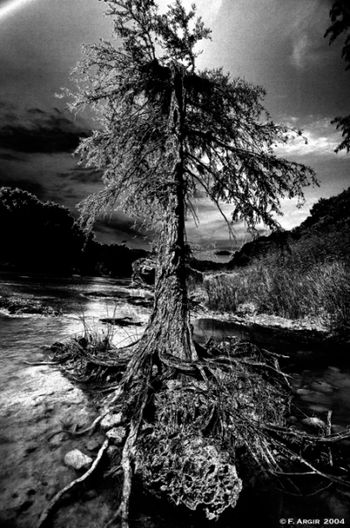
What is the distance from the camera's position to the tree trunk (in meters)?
4.20

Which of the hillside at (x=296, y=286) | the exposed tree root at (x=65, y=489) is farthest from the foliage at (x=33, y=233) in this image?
the exposed tree root at (x=65, y=489)

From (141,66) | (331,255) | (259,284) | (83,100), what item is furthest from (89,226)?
(331,255)

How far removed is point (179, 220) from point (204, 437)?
3216mm

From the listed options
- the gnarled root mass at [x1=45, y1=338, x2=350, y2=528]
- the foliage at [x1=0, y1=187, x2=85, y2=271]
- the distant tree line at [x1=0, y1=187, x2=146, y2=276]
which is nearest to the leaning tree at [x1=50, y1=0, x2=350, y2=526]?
the gnarled root mass at [x1=45, y1=338, x2=350, y2=528]

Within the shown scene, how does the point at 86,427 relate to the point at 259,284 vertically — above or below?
below

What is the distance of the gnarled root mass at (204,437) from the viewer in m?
2.21

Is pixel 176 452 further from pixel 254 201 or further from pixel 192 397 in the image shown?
pixel 254 201

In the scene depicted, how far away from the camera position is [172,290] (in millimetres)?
4477

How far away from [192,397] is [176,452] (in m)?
0.80

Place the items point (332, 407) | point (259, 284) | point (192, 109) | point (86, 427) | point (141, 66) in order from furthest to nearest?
point (259, 284) → point (192, 109) → point (141, 66) → point (332, 407) → point (86, 427)

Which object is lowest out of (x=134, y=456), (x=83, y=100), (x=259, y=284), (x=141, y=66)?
(x=134, y=456)

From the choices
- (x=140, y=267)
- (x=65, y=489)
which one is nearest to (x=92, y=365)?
(x=140, y=267)

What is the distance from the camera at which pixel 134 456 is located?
2.51 m

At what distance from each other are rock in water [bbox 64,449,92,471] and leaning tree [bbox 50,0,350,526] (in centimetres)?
37
